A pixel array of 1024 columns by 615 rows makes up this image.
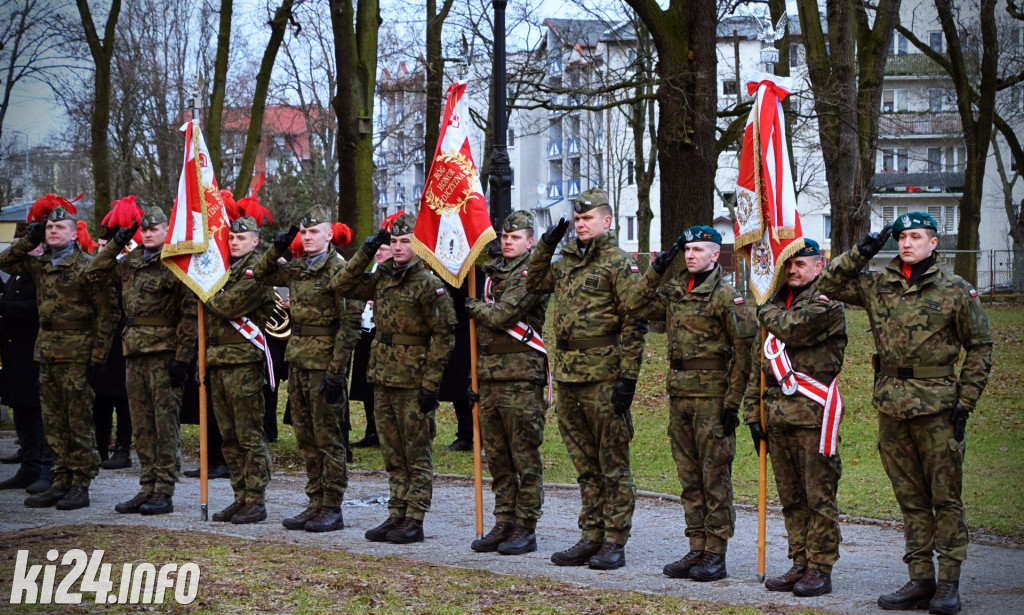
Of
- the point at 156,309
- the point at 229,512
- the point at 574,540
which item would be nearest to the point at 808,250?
the point at 574,540

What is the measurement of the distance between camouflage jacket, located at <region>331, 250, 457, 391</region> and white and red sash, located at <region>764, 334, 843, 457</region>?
101 inches

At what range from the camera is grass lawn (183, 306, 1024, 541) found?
10273 millimetres

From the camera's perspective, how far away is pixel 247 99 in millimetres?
46156

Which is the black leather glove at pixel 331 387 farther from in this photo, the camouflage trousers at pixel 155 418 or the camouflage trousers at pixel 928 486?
the camouflage trousers at pixel 928 486

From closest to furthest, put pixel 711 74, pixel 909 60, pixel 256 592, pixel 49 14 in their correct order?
1. pixel 256 592
2. pixel 49 14
3. pixel 711 74
4. pixel 909 60

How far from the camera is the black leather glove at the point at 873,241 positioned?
6945 millimetres

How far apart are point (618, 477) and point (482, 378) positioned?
1.31m

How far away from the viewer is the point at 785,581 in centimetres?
726

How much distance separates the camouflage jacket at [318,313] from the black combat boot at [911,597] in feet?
14.8

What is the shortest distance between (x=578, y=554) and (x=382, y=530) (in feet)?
5.63

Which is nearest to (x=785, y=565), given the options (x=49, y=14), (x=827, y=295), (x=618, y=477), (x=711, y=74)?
(x=618, y=477)

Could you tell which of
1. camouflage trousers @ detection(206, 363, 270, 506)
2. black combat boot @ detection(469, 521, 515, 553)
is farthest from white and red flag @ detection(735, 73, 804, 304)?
camouflage trousers @ detection(206, 363, 270, 506)

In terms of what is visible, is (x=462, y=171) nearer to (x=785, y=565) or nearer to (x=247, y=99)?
(x=785, y=565)

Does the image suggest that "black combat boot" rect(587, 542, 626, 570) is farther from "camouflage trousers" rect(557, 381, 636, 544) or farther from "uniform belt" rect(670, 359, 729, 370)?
"uniform belt" rect(670, 359, 729, 370)
